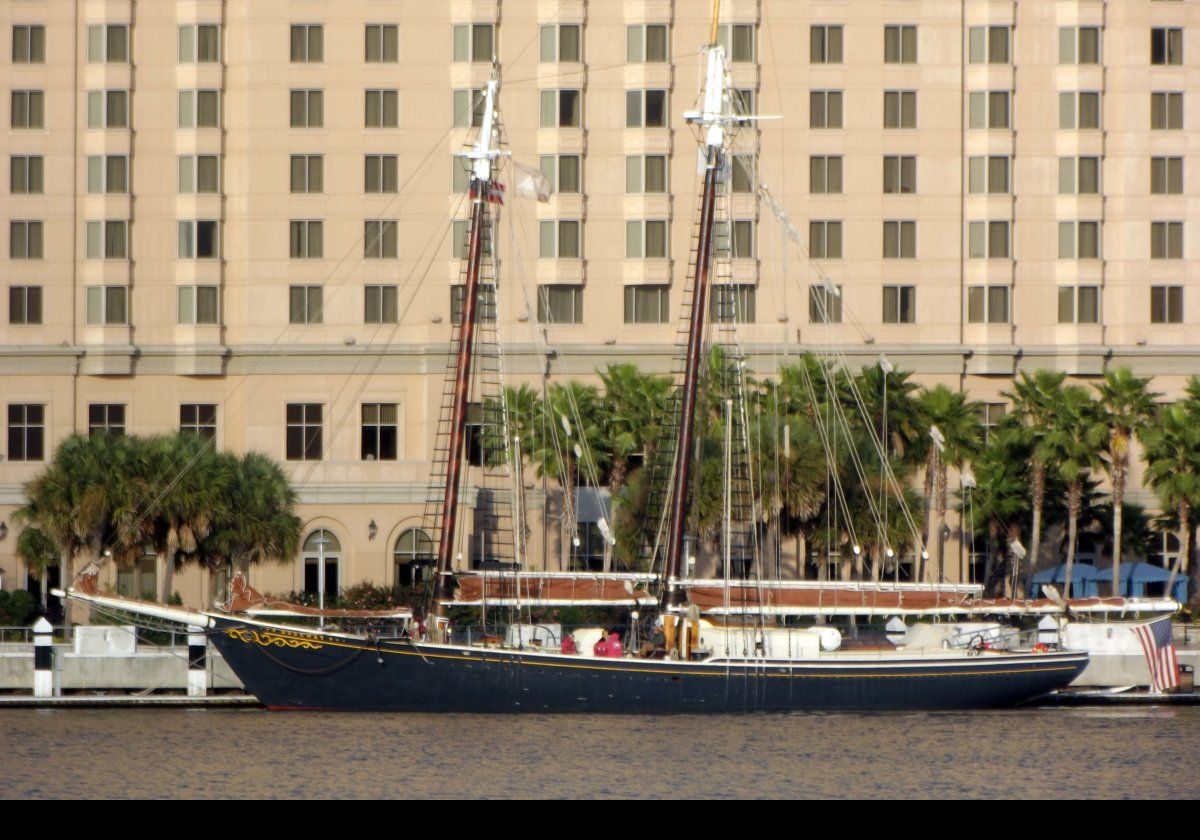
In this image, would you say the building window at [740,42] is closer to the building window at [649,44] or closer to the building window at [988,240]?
the building window at [649,44]

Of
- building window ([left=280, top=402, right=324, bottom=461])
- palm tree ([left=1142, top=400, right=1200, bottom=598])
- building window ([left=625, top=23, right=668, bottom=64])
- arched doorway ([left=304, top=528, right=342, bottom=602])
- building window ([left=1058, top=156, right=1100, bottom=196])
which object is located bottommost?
arched doorway ([left=304, top=528, right=342, bottom=602])

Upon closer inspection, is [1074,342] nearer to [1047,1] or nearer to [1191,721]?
[1047,1]

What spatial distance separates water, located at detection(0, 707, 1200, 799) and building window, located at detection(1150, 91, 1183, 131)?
36.6 m

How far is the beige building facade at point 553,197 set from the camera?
7919 cm

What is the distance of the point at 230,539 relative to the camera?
6331cm

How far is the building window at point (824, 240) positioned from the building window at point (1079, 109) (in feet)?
31.3

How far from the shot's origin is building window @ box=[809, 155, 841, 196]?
79500 mm

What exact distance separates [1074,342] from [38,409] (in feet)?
129

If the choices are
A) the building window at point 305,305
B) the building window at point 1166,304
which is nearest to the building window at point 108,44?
the building window at point 305,305

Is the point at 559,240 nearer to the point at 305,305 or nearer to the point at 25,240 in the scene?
the point at 305,305

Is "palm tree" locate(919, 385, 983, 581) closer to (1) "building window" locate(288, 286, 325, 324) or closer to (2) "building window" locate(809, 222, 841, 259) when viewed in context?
(2) "building window" locate(809, 222, 841, 259)

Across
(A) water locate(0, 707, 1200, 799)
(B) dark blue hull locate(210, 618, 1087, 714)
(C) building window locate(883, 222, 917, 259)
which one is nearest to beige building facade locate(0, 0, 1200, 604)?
(C) building window locate(883, 222, 917, 259)

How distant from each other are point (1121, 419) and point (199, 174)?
35.3 m
